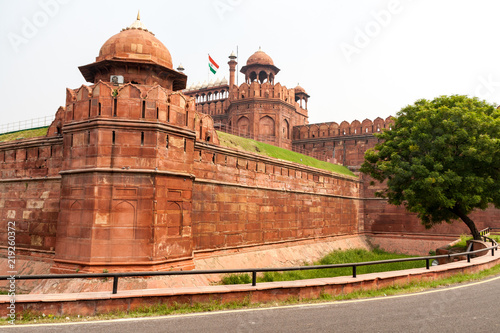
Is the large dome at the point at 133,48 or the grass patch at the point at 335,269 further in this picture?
the grass patch at the point at 335,269

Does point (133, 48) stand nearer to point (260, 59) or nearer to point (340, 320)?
point (340, 320)

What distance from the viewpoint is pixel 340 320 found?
755cm

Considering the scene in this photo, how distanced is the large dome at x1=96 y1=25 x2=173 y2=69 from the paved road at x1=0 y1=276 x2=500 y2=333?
1034 centimetres

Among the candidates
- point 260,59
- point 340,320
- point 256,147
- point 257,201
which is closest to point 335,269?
point 257,201

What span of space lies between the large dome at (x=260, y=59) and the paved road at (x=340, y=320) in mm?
37789

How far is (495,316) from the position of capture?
25.7ft

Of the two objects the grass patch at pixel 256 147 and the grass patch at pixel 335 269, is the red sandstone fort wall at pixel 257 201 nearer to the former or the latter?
the grass patch at pixel 256 147

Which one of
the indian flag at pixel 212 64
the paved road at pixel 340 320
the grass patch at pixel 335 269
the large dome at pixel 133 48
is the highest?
the indian flag at pixel 212 64

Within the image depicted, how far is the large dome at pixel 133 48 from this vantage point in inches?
581

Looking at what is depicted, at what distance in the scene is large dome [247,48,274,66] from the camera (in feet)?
144

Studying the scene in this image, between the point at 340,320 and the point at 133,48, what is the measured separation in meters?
12.3

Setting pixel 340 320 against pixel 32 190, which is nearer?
pixel 340 320

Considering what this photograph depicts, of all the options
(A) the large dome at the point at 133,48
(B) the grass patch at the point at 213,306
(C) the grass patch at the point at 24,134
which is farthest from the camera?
(C) the grass patch at the point at 24,134

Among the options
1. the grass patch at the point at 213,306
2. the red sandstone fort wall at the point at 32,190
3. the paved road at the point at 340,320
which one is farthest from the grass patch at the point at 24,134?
the paved road at the point at 340,320
